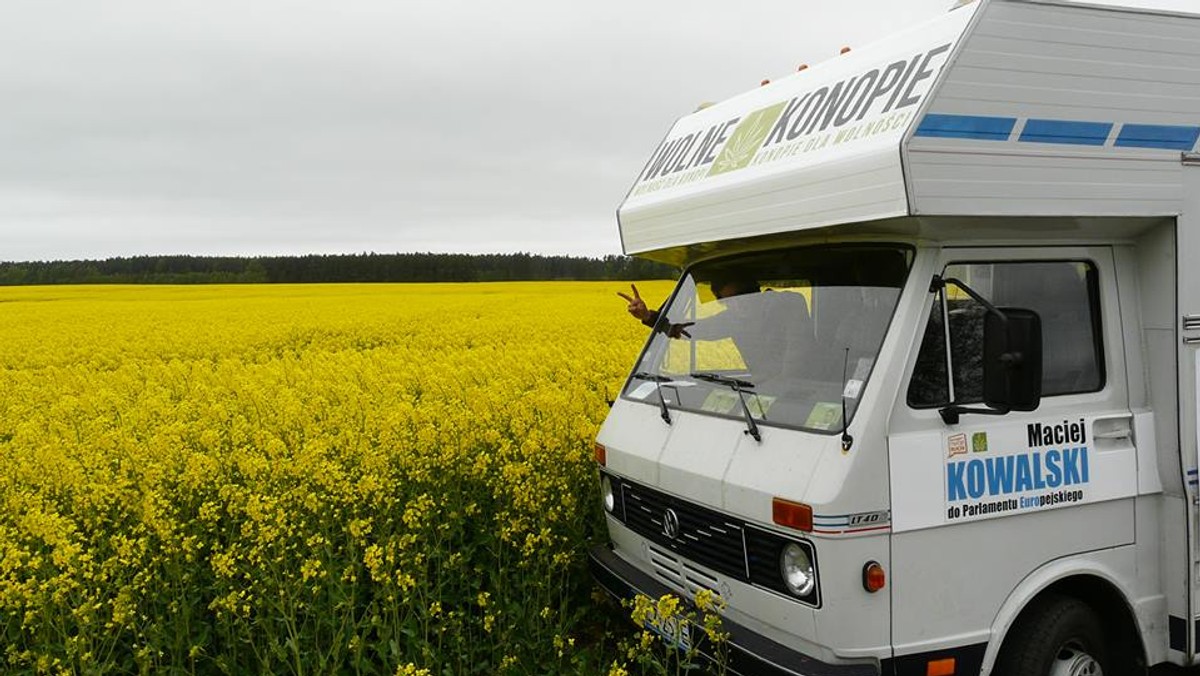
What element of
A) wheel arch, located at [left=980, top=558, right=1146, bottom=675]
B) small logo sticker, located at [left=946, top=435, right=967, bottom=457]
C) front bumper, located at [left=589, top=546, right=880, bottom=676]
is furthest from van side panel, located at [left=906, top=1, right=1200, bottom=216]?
front bumper, located at [left=589, top=546, right=880, bottom=676]

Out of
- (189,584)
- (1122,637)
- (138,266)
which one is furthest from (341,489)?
(138,266)

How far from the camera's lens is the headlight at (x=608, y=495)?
4488mm

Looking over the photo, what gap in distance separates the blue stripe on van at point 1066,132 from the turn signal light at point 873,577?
1.65m

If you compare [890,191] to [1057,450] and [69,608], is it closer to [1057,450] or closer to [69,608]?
[1057,450]

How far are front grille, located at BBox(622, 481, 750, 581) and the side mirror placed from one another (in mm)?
1063

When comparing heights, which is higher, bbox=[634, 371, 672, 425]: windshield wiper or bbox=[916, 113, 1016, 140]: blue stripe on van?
bbox=[916, 113, 1016, 140]: blue stripe on van

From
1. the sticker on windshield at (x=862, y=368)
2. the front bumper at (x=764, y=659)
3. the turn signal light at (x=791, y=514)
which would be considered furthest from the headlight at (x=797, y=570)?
the sticker on windshield at (x=862, y=368)

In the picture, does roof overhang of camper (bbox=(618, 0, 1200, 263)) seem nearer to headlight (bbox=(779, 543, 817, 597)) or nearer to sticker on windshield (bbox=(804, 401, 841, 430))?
sticker on windshield (bbox=(804, 401, 841, 430))

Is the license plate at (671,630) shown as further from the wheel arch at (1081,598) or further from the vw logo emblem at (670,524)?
the wheel arch at (1081,598)

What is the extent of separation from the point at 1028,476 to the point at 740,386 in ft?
3.82

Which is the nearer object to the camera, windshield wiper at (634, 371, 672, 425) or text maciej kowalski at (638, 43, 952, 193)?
text maciej kowalski at (638, 43, 952, 193)

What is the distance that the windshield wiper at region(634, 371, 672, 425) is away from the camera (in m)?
4.04

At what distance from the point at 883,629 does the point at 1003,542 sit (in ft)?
2.07

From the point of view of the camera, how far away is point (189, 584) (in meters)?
4.51
